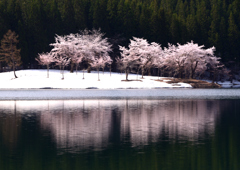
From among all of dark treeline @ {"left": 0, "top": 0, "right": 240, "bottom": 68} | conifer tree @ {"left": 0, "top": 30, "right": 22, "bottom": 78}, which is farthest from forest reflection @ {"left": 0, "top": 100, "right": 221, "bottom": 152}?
dark treeline @ {"left": 0, "top": 0, "right": 240, "bottom": 68}

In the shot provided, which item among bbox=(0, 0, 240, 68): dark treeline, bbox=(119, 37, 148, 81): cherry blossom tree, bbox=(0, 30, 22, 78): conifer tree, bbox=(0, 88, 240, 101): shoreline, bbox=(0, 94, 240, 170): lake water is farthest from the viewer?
bbox=(0, 0, 240, 68): dark treeline

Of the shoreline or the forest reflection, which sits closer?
the forest reflection

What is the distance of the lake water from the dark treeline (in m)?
83.5

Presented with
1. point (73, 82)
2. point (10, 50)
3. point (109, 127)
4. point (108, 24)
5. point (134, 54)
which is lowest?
point (109, 127)

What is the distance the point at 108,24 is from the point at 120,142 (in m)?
101

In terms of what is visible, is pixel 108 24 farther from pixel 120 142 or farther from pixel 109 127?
pixel 120 142

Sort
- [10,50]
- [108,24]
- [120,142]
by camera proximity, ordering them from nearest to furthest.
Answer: [120,142] < [10,50] < [108,24]

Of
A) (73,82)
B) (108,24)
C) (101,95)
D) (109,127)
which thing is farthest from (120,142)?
(108,24)

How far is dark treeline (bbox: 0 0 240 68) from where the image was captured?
111125mm

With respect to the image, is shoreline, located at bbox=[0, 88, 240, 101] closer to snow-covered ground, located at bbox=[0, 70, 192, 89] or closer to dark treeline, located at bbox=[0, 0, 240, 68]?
snow-covered ground, located at bbox=[0, 70, 192, 89]

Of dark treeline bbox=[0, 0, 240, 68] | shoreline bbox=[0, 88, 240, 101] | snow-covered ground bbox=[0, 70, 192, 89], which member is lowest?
shoreline bbox=[0, 88, 240, 101]

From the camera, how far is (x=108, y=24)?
390ft

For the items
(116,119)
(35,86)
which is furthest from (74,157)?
(35,86)

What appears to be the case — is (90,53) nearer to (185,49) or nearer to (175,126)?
(185,49)
